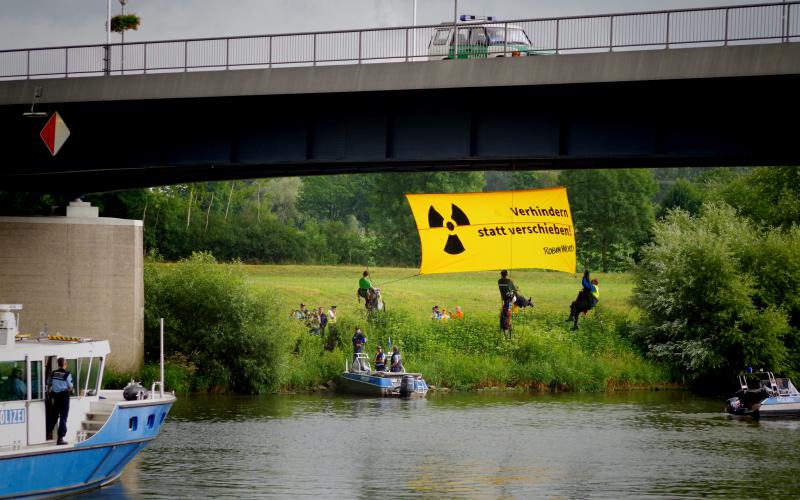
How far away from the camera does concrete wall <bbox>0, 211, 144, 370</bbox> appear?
5241 centimetres

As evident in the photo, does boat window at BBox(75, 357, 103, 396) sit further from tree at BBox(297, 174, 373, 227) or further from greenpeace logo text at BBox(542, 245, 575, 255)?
tree at BBox(297, 174, 373, 227)

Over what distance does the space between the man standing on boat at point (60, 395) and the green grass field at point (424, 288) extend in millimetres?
36260

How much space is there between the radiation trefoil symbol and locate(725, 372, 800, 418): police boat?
54.5 ft

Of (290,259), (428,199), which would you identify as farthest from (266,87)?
(290,259)

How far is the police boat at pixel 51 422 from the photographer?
2962 cm

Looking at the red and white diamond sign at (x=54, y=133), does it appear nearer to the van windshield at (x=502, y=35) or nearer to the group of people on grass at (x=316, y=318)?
the van windshield at (x=502, y=35)

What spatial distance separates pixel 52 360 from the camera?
3067 centimetres

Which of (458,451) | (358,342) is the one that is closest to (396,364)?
(358,342)

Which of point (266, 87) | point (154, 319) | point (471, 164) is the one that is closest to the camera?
point (266, 87)

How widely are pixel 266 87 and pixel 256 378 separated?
19681 mm

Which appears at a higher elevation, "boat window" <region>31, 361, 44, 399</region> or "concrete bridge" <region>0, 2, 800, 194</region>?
"concrete bridge" <region>0, 2, 800, 194</region>

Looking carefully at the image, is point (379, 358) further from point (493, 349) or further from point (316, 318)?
point (316, 318)

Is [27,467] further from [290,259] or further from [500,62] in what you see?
[290,259]

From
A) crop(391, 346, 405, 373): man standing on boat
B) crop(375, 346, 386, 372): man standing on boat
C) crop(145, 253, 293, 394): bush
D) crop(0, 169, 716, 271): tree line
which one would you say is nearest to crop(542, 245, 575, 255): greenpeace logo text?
crop(145, 253, 293, 394): bush
